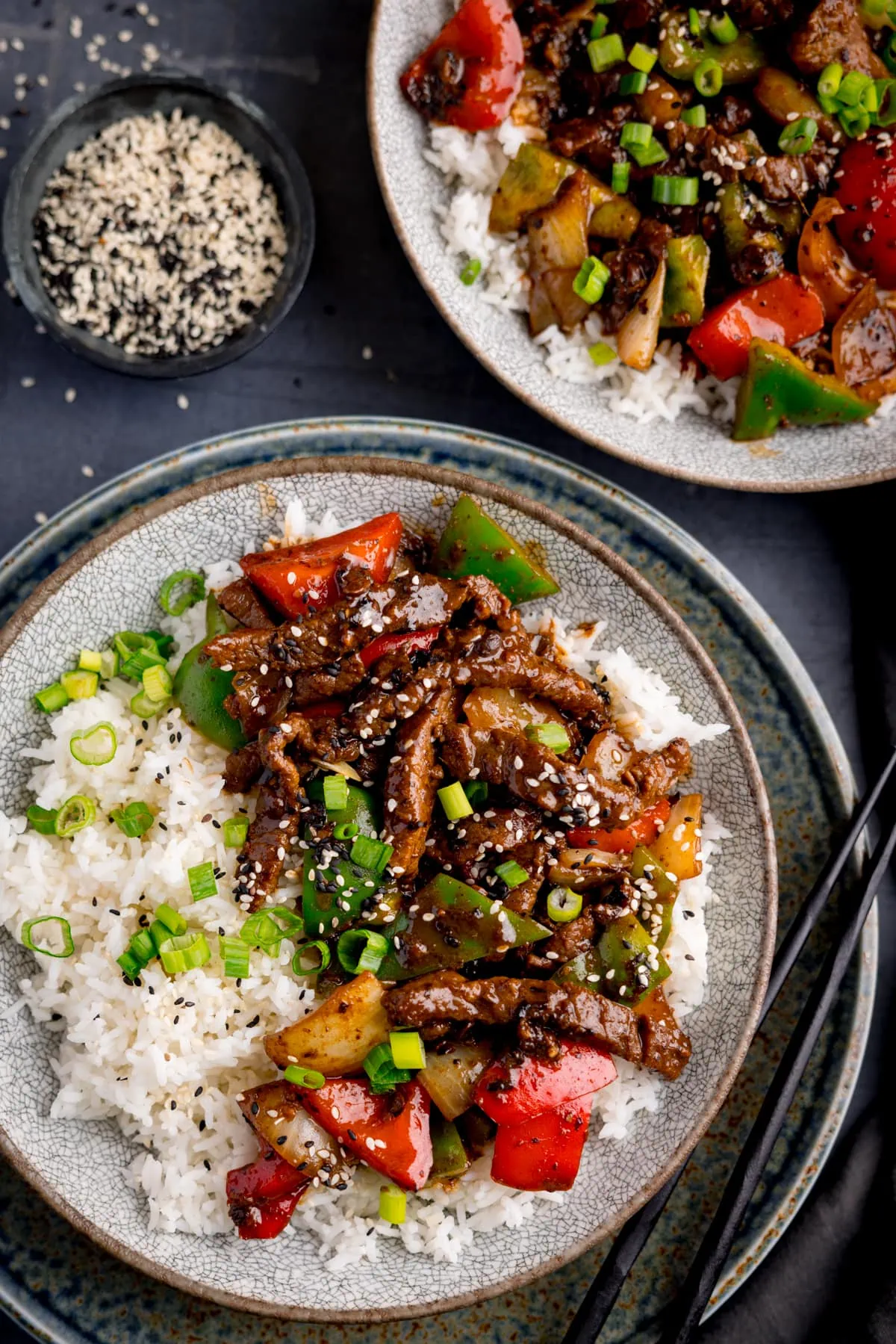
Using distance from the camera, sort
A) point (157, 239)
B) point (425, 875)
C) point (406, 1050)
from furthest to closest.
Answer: point (157, 239) → point (425, 875) → point (406, 1050)

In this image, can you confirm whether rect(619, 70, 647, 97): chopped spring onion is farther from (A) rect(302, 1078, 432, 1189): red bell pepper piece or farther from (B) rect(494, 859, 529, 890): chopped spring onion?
(A) rect(302, 1078, 432, 1189): red bell pepper piece

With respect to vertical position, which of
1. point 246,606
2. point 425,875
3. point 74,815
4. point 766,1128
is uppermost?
point 246,606

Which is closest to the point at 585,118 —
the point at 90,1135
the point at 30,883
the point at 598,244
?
the point at 598,244

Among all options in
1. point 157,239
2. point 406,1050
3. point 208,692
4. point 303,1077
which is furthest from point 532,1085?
point 157,239

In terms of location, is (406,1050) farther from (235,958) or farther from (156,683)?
(156,683)

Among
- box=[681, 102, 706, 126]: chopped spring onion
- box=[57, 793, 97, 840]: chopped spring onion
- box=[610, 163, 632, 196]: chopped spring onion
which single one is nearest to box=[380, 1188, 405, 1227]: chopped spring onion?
box=[57, 793, 97, 840]: chopped spring onion

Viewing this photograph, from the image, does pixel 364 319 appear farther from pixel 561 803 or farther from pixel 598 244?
pixel 561 803
